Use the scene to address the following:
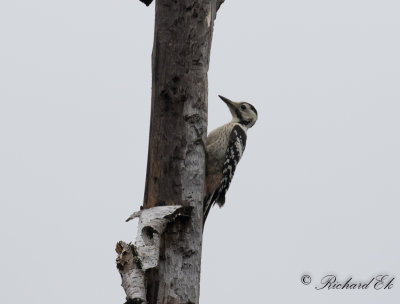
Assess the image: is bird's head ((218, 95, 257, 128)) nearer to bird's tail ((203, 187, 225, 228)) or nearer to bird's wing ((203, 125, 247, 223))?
bird's wing ((203, 125, 247, 223))

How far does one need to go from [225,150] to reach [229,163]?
0.14 m

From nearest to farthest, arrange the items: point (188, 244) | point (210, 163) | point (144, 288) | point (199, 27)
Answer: point (144, 288), point (188, 244), point (199, 27), point (210, 163)

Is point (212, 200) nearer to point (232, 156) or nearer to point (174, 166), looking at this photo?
point (232, 156)

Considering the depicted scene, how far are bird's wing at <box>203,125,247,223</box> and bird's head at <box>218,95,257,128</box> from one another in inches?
9.2

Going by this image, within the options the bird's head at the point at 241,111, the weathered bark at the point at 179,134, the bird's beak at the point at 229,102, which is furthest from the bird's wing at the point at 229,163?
the weathered bark at the point at 179,134

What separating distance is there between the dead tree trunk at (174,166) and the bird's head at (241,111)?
1838mm

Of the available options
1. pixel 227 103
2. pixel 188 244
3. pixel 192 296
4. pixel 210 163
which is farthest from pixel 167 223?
pixel 227 103

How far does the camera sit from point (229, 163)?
560 cm

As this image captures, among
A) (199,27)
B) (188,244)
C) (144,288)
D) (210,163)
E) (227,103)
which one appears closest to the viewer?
(144,288)

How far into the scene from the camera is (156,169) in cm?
417

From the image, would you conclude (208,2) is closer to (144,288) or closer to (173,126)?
(173,126)

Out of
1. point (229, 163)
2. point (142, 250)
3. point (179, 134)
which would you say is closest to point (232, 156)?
point (229, 163)

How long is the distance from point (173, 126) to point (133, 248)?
893mm

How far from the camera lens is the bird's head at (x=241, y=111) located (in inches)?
248
